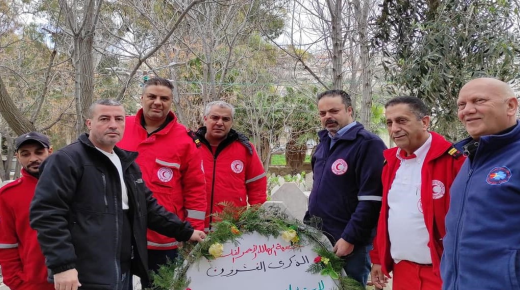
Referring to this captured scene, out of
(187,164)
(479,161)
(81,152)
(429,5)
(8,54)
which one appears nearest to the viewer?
(479,161)

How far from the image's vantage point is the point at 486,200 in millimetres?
1912

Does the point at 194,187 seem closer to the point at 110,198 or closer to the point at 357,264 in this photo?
the point at 110,198

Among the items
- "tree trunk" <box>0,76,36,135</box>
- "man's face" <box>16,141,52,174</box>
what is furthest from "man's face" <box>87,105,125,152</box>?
"tree trunk" <box>0,76,36,135</box>

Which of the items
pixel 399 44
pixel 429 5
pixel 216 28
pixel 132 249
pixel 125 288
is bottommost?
pixel 125 288

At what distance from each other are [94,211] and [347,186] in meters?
1.67

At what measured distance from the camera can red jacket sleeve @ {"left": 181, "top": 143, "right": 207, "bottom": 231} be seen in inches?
131

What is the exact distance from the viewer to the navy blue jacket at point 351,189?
292cm

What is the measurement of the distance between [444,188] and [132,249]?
1.95m

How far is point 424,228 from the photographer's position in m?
2.55

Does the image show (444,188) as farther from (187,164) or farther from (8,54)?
(8,54)

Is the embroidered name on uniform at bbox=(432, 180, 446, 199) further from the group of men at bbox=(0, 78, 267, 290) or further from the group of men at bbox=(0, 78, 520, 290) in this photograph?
the group of men at bbox=(0, 78, 267, 290)

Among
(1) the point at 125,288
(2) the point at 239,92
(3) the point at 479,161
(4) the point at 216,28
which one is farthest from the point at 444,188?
(2) the point at 239,92

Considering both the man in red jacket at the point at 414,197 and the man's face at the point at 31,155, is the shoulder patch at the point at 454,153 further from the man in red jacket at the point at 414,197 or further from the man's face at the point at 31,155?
the man's face at the point at 31,155

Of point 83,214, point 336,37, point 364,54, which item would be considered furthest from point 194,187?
point 364,54
